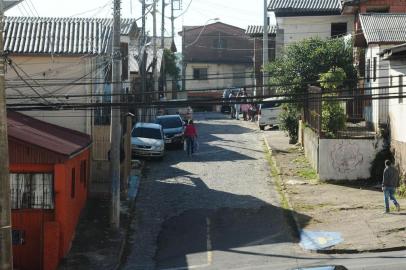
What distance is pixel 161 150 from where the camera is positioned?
1291 inches

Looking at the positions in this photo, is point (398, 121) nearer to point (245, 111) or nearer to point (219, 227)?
point (219, 227)

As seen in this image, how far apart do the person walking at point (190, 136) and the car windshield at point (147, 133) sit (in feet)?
4.07

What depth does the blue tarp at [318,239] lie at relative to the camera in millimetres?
19500

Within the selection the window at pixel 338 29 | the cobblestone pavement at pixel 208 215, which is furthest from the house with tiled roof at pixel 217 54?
the cobblestone pavement at pixel 208 215

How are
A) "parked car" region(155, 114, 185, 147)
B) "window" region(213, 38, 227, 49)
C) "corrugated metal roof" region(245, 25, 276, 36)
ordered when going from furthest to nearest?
"window" region(213, 38, 227, 49), "corrugated metal roof" region(245, 25, 276, 36), "parked car" region(155, 114, 185, 147)

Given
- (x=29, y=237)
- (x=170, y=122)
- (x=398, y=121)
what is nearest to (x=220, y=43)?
(x=170, y=122)

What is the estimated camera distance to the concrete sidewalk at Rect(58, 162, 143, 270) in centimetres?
1928

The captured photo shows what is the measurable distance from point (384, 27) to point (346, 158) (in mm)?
7855

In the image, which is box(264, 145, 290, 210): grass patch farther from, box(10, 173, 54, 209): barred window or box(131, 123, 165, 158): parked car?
box(10, 173, 54, 209): barred window

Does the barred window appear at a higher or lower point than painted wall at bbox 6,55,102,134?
lower

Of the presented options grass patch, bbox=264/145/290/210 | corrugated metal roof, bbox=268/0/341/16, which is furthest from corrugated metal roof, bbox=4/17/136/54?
corrugated metal roof, bbox=268/0/341/16

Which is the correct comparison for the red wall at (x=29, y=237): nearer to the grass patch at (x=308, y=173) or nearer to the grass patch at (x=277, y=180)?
the grass patch at (x=277, y=180)

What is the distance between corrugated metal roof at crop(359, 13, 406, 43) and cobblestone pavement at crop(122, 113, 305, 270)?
7.13m

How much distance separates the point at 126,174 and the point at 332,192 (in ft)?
23.8
